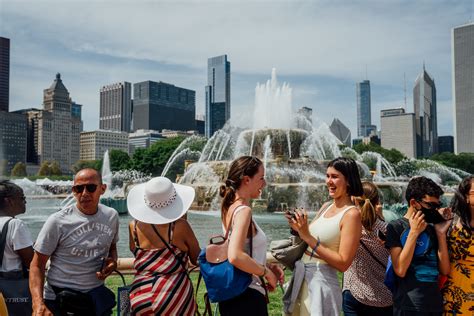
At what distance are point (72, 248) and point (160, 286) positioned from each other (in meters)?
0.80

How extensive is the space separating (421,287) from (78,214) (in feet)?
8.93

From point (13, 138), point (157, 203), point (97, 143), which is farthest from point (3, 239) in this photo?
point (97, 143)

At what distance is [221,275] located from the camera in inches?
128

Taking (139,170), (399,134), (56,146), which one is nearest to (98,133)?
(56,146)

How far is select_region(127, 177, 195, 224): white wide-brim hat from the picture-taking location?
352 cm

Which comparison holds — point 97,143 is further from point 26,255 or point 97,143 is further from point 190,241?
point 190,241

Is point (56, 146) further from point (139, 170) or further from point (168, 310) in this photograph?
point (168, 310)

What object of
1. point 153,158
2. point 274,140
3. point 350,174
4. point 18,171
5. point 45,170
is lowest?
point 350,174

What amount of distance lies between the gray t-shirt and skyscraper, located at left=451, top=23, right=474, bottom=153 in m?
162

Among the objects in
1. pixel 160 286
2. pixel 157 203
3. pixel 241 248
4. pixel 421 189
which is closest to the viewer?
pixel 241 248

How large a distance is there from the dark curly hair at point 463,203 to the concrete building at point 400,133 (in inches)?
7644

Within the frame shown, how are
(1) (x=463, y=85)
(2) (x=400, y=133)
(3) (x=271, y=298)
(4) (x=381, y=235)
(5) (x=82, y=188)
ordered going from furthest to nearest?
1. (2) (x=400, y=133)
2. (1) (x=463, y=85)
3. (3) (x=271, y=298)
4. (4) (x=381, y=235)
5. (5) (x=82, y=188)

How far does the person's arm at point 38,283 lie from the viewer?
11.5ft

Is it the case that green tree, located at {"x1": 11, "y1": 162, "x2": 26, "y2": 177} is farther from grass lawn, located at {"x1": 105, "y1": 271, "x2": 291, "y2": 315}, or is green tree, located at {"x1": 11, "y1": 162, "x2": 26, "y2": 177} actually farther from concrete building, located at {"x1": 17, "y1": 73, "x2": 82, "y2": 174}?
grass lawn, located at {"x1": 105, "y1": 271, "x2": 291, "y2": 315}
